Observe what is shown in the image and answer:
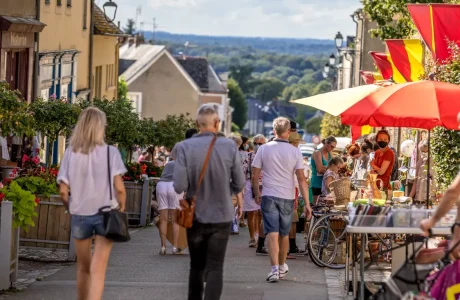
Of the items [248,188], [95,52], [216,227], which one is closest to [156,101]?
[95,52]

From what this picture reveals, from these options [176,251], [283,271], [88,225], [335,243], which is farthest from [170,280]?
[88,225]

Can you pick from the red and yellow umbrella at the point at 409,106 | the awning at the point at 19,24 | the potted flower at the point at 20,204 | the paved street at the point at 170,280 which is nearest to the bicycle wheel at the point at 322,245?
the paved street at the point at 170,280

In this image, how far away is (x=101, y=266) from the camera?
31.8 feet

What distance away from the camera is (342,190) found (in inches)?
599

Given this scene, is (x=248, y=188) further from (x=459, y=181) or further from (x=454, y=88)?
(x=459, y=181)

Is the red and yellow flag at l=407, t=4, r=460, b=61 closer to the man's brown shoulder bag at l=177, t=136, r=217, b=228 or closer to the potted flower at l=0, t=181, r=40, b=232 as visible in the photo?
the potted flower at l=0, t=181, r=40, b=232

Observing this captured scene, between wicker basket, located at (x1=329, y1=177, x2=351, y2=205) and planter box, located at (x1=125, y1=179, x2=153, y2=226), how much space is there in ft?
24.1

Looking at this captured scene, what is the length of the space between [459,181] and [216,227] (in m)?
2.28

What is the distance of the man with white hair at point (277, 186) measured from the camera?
13.2 meters

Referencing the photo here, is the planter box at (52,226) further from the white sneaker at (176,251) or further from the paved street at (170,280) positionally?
the white sneaker at (176,251)

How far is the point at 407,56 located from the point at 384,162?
8.90 feet

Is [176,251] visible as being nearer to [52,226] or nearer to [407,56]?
[52,226]

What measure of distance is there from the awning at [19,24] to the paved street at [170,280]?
779 cm

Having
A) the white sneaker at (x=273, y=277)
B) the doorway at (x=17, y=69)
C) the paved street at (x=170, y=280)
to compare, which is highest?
the doorway at (x=17, y=69)
